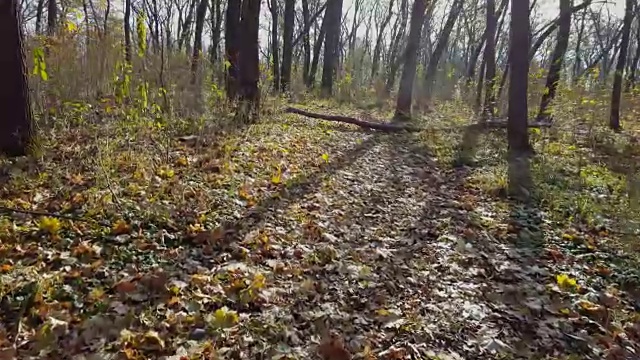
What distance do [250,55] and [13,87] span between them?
13.9ft

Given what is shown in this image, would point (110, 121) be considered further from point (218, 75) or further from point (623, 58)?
point (623, 58)

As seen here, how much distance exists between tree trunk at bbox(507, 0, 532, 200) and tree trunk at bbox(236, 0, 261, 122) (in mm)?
4416

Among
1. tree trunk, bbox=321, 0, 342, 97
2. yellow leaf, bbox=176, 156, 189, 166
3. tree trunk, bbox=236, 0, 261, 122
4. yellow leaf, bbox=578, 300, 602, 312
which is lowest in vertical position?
yellow leaf, bbox=578, 300, 602, 312

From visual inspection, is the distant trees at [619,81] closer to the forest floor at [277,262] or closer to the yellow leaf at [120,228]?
the forest floor at [277,262]

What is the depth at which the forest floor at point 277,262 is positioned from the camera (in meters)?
2.28

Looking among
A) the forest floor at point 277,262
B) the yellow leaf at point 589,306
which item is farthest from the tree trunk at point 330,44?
the yellow leaf at point 589,306

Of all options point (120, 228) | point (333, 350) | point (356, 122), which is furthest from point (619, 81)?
point (120, 228)

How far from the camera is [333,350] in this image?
90.4 inches

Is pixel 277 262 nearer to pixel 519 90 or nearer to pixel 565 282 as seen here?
pixel 565 282

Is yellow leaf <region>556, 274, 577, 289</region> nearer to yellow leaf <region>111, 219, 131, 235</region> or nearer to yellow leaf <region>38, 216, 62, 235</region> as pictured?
yellow leaf <region>111, 219, 131, 235</region>

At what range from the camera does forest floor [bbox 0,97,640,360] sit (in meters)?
2.28

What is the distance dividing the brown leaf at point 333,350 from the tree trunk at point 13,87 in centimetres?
334

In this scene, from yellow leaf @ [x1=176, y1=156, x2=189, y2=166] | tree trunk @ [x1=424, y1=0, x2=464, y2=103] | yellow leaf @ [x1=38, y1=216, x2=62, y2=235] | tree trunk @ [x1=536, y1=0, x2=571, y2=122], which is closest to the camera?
yellow leaf @ [x1=38, y1=216, x2=62, y2=235]

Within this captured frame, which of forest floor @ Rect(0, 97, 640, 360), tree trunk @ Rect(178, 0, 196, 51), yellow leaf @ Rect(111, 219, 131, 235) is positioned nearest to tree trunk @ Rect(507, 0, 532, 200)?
forest floor @ Rect(0, 97, 640, 360)
